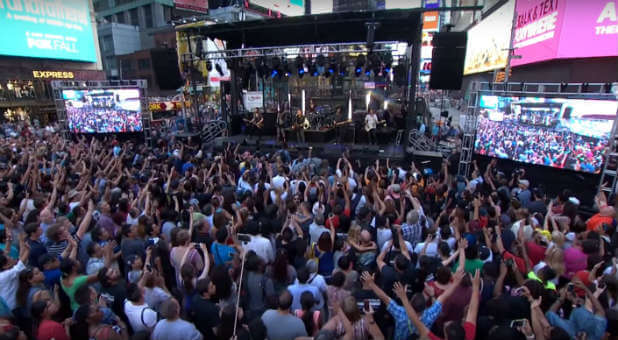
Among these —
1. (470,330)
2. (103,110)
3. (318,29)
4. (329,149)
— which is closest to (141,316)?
(470,330)

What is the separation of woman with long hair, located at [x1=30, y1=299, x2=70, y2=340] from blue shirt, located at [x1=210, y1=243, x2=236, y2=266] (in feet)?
4.81

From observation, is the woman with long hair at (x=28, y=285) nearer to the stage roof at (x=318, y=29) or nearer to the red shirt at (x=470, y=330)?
the red shirt at (x=470, y=330)

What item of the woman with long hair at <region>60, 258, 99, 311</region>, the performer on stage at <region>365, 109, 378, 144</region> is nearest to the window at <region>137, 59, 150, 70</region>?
the performer on stage at <region>365, 109, 378, 144</region>

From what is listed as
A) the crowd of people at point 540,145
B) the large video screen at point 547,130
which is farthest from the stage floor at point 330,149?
the large video screen at point 547,130

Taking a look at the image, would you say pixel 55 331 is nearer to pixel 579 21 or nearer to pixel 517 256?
pixel 517 256

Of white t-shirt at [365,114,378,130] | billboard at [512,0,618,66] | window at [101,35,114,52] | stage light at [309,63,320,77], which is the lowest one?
white t-shirt at [365,114,378,130]

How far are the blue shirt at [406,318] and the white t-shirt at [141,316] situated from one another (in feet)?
6.12

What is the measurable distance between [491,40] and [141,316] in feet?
71.9

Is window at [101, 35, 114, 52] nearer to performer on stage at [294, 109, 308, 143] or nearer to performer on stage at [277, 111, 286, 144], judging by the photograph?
performer on stage at [277, 111, 286, 144]

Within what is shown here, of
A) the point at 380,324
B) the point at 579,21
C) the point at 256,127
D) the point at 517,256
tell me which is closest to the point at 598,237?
the point at 517,256

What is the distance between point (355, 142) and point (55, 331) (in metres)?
12.1

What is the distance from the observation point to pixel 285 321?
254 cm

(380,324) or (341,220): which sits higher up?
(341,220)

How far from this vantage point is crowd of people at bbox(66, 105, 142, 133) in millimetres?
12922
